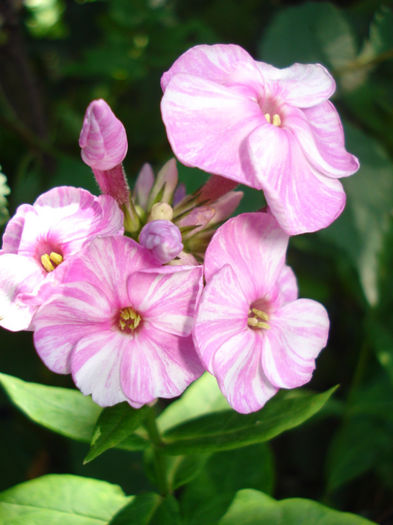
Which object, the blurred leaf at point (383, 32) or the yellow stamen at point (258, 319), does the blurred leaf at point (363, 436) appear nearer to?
the yellow stamen at point (258, 319)

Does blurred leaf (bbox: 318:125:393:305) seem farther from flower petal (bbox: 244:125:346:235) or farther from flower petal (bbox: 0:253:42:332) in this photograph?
flower petal (bbox: 0:253:42:332)

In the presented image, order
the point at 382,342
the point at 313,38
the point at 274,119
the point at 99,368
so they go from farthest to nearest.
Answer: the point at 313,38, the point at 382,342, the point at 274,119, the point at 99,368

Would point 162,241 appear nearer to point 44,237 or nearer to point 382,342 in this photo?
point 44,237

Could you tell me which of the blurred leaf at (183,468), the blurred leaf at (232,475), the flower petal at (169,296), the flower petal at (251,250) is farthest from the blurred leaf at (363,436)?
the flower petal at (169,296)

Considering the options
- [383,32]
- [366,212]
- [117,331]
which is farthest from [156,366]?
[383,32]

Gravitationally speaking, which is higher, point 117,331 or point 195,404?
point 117,331

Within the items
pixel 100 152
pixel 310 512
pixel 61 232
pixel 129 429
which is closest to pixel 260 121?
pixel 100 152

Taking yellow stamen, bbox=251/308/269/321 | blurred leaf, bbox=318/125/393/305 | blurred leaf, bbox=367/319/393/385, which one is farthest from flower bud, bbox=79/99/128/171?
blurred leaf, bbox=367/319/393/385
